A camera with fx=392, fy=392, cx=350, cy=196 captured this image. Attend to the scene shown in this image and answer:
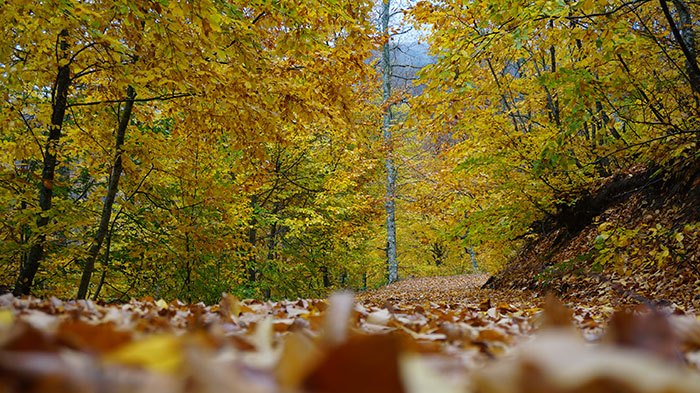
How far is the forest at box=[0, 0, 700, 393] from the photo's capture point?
49cm

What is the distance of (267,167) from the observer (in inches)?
263

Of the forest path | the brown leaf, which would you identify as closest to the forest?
the brown leaf

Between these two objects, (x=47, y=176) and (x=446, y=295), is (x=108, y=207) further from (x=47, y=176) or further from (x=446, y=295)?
(x=446, y=295)

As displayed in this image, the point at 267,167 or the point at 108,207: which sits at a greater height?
the point at 267,167

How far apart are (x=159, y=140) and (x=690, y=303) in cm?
566

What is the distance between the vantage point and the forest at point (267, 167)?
1.62 ft

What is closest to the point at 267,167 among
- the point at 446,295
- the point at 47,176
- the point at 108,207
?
the point at 108,207

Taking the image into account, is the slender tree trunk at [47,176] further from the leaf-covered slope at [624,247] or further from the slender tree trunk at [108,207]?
the leaf-covered slope at [624,247]

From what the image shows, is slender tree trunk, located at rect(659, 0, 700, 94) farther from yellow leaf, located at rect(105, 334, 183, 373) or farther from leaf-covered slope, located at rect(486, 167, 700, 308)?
yellow leaf, located at rect(105, 334, 183, 373)

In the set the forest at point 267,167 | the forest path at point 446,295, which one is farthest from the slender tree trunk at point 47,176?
the forest path at point 446,295

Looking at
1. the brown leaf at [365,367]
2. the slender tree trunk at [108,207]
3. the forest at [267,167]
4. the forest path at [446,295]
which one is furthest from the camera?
the forest path at [446,295]

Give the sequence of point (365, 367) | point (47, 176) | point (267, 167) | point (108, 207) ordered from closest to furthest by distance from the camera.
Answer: point (365, 367)
point (47, 176)
point (108, 207)
point (267, 167)

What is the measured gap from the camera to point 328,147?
39.2 feet

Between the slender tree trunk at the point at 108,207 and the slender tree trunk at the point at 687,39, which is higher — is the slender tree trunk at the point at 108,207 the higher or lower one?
the lower one
